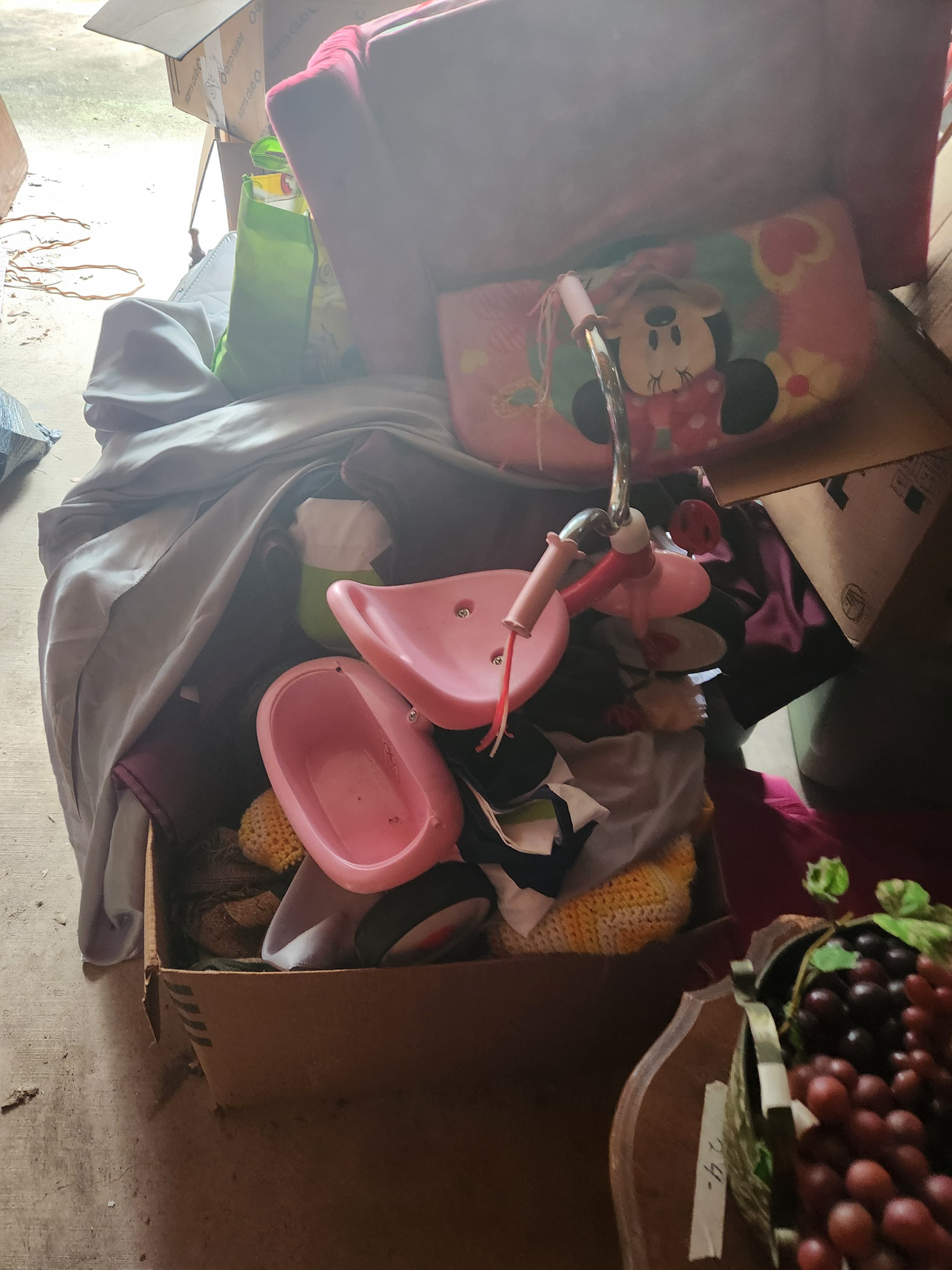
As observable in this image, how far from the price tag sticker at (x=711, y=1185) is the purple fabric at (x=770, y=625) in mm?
565

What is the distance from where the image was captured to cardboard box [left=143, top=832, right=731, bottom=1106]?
2.48 feet

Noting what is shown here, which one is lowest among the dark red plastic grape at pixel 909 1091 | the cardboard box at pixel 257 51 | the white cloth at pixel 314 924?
the white cloth at pixel 314 924

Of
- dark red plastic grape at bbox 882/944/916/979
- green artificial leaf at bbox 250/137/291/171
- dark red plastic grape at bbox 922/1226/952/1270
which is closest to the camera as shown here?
dark red plastic grape at bbox 922/1226/952/1270

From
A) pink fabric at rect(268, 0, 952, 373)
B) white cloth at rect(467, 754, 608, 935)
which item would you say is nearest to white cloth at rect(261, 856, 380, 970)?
white cloth at rect(467, 754, 608, 935)

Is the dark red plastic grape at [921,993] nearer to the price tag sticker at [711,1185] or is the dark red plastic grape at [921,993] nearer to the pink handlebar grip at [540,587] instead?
the price tag sticker at [711,1185]

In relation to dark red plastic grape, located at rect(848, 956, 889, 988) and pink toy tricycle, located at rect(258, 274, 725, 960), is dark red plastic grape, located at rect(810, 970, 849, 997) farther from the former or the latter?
pink toy tricycle, located at rect(258, 274, 725, 960)

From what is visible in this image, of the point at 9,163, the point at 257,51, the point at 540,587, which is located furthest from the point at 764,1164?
the point at 9,163

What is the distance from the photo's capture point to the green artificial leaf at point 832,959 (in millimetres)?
443

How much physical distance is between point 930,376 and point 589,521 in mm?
461

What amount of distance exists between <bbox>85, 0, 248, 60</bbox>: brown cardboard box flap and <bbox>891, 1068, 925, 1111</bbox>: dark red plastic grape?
122 centimetres

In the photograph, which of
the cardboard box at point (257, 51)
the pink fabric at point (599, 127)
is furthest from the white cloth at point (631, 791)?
the cardboard box at point (257, 51)

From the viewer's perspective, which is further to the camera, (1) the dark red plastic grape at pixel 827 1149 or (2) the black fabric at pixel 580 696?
(2) the black fabric at pixel 580 696

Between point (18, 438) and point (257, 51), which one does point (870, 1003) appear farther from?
point (18, 438)

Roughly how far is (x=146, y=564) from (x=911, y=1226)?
2.93ft
